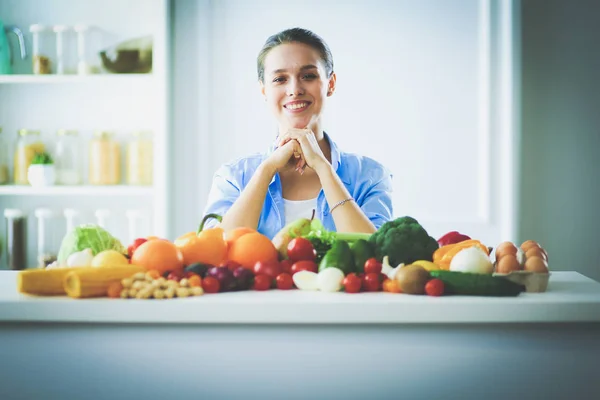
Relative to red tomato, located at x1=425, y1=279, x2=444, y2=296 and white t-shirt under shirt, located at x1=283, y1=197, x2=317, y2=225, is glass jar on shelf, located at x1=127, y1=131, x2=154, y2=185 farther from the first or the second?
red tomato, located at x1=425, y1=279, x2=444, y2=296

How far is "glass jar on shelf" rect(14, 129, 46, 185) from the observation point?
2996 millimetres

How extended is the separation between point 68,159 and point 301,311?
234 centimetres

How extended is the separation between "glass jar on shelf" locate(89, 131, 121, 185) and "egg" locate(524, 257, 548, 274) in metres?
2.22

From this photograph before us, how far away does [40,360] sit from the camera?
104 centimetres

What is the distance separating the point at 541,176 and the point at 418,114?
Result: 630 millimetres

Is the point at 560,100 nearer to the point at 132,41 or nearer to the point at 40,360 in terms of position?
the point at 132,41

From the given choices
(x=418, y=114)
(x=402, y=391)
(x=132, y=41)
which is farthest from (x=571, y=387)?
(x=132, y=41)

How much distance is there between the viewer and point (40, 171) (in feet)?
9.64

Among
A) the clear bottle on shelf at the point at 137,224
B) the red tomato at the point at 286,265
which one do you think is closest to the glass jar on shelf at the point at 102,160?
the clear bottle on shelf at the point at 137,224

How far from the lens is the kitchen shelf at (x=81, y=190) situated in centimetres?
291

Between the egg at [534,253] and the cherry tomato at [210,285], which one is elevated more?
the egg at [534,253]

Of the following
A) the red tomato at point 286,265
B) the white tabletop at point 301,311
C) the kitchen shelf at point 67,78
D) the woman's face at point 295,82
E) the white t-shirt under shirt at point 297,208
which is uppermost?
the kitchen shelf at point 67,78

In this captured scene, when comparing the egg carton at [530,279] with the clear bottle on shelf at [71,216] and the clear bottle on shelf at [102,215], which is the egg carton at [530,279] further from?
the clear bottle on shelf at [71,216]

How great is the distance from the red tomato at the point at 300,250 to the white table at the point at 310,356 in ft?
0.68
